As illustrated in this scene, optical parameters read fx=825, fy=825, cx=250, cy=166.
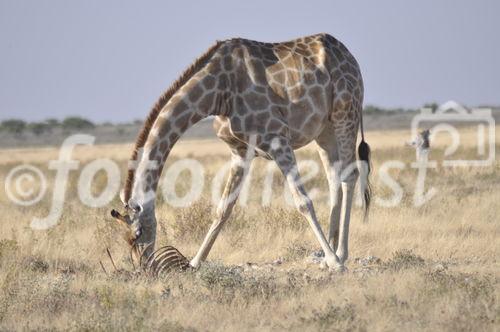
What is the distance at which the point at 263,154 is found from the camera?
31.6 ft

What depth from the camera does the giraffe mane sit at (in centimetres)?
884

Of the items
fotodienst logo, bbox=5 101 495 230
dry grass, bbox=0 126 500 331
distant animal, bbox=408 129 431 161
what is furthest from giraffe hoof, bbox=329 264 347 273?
distant animal, bbox=408 129 431 161

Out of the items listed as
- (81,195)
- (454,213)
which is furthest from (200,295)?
(81,195)

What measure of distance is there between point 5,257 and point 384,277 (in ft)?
15.7

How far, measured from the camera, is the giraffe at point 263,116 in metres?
9.02

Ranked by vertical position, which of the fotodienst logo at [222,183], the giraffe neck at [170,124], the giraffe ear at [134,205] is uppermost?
the giraffe neck at [170,124]

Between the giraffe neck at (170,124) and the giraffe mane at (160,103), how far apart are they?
0.20 ft

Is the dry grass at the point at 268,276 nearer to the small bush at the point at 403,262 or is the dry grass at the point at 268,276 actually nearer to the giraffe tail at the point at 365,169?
the small bush at the point at 403,262

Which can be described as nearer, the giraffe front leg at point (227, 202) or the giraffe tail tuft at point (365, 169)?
the giraffe front leg at point (227, 202)

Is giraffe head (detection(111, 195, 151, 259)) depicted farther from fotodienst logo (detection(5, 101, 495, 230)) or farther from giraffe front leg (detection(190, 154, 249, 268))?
giraffe front leg (detection(190, 154, 249, 268))

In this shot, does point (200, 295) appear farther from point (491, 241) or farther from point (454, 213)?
point (454, 213)

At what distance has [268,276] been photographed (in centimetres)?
931

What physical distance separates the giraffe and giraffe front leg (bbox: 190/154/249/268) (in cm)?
1

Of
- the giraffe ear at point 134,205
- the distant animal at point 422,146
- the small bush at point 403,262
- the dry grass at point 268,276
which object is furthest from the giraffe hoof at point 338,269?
the distant animal at point 422,146
